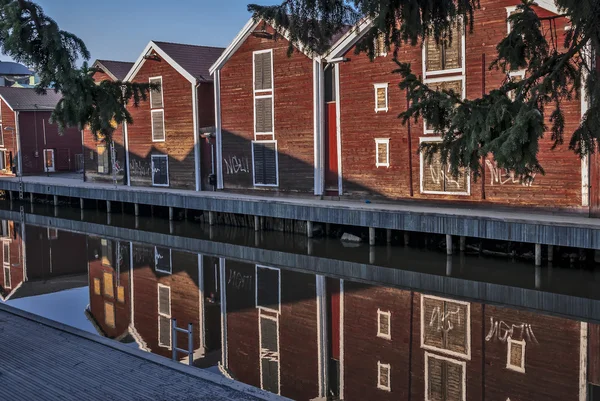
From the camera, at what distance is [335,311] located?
14.7 metres

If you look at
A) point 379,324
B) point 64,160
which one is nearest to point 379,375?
point 379,324

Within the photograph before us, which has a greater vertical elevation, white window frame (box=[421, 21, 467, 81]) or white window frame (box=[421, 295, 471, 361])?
white window frame (box=[421, 21, 467, 81])

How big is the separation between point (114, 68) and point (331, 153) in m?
16.1

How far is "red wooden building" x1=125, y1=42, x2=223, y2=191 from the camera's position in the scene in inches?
1211

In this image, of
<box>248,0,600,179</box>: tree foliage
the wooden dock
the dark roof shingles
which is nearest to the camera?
<box>248,0,600,179</box>: tree foliage

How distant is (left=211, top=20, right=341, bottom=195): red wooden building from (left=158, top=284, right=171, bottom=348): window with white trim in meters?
8.81

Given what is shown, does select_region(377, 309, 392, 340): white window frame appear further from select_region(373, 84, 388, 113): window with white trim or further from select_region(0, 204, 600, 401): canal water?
select_region(373, 84, 388, 113): window with white trim

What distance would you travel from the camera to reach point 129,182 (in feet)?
116

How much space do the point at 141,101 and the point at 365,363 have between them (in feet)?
81.3

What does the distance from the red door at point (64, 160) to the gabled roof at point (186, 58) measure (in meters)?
17.8

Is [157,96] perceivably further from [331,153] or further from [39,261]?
[39,261]

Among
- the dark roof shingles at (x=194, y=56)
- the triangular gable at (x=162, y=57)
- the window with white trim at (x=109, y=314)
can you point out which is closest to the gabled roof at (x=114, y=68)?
the triangular gable at (x=162, y=57)

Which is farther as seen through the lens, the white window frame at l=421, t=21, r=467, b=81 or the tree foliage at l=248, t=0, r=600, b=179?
the white window frame at l=421, t=21, r=467, b=81

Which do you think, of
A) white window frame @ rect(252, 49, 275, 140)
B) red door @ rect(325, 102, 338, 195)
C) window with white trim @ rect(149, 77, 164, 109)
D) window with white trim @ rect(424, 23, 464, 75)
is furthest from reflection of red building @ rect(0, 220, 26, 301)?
window with white trim @ rect(424, 23, 464, 75)
